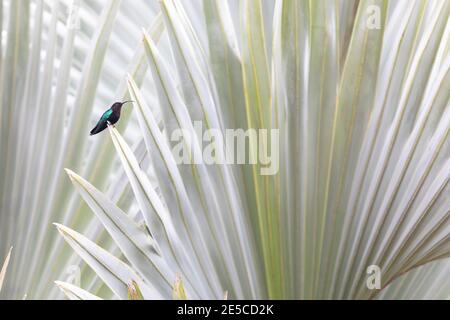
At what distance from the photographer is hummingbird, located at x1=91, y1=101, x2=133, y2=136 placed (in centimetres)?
77

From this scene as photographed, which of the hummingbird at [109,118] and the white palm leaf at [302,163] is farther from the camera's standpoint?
the hummingbird at [109,118]

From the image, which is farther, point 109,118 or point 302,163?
point 109,118

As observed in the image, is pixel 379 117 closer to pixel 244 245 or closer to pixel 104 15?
pixel 244 245

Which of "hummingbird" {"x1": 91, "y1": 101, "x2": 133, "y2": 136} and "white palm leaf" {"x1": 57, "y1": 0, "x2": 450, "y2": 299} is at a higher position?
"hummingbird" {"x1": 91, "y1": 101, "x2": 133, "y2": 136}

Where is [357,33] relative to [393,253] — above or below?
above

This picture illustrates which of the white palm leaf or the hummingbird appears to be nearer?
the white palm leaf

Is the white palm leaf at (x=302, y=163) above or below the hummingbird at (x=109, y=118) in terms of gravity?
below

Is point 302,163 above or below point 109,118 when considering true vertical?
below

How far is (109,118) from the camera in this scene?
78 cm

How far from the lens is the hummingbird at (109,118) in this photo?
2.54 ft

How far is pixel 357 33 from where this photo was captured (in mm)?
573
